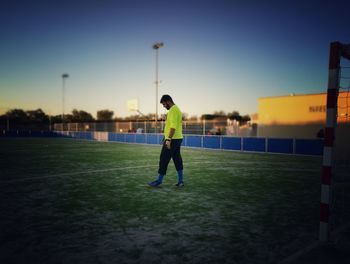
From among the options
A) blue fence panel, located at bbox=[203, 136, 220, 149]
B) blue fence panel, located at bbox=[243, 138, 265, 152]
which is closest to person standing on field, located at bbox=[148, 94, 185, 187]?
blue fence panel, located at bbox=[243, 138, 265, 152]

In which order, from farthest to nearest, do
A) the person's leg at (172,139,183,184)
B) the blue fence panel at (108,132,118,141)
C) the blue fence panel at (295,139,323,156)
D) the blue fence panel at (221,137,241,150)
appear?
1. the blue fence panel at (108,132,118,141)
2. the blue fence panel at (221,137,241,150)
3. the blue fence panel at (295,139,323,156)
4. the person's leg at (172,139,183,184)

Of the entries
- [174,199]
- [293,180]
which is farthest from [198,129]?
[174,199]

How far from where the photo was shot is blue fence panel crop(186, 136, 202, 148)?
69.9 ft

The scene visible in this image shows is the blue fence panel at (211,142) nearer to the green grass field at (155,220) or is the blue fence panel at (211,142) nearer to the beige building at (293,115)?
the beige building at (293,115)

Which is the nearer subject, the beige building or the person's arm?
the person's arm

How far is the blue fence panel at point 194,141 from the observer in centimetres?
2131

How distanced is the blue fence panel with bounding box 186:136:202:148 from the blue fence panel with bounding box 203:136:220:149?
567 mm

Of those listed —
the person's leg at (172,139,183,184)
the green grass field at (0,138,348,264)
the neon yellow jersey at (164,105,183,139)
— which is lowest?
the green grass field at (0,138,348,264)

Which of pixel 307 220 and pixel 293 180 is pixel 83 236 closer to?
pixel 307 220

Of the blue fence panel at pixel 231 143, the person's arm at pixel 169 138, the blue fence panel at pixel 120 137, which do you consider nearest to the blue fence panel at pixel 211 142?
the blue fence panel at pixel 231 143

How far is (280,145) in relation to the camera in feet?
53.9

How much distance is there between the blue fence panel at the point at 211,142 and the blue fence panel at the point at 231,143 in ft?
1.53

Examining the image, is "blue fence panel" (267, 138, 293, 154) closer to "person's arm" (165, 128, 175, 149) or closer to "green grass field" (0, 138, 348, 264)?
"green grass field" (0, 138, 348, 264)

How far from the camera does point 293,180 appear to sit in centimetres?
773
